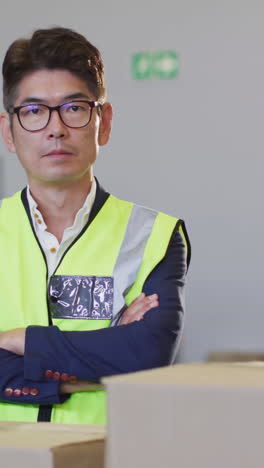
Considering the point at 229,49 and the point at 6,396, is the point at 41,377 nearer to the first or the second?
the point at 6,396

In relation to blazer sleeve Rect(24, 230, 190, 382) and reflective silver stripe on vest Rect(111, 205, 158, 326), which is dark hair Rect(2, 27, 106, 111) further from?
blazer sleeve Rect(24, 230, 190, 382)

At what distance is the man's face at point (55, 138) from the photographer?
6.53 feet

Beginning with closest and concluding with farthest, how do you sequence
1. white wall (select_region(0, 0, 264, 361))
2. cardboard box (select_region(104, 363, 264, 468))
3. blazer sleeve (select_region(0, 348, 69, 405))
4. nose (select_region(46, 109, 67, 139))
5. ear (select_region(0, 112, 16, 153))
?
1. cardboard box (select_region(104, 363, 264, 468))
2. blazer sleeve (select_region(0, 348, 69, 405))
3. nose (select_region(46, 109, 67, 139))
4. ear (select_region(0, 112, 16, 153))
5. white wall (select_region(0, 0, 264, 361))

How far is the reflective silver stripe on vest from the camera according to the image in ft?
6.49

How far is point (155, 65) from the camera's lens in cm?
472

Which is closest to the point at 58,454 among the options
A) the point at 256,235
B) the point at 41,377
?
the point at 41,377

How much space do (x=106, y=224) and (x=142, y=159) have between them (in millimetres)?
2682

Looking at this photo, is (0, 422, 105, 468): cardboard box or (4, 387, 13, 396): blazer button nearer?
(0, 422, 105, 468): cardboard box

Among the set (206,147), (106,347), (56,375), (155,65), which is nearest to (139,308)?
(106,347)

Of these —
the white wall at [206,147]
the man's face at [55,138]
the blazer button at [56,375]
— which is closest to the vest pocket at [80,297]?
the blazer button at [56,375]

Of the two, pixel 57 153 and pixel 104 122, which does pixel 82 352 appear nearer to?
pixel 57 153

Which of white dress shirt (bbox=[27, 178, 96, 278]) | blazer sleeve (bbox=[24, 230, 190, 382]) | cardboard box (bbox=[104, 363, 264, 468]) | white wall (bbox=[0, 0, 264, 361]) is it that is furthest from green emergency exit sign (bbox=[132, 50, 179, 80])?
cardboard box (bbox=[104, 363, 264, 468])

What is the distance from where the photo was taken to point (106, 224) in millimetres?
2068

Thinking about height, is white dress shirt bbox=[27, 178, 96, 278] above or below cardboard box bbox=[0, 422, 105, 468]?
above
